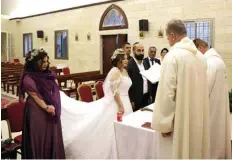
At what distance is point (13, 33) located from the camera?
48.3 ft

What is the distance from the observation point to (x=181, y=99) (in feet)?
7.06

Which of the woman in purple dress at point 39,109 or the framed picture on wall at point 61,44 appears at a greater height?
the framed picture on wall at point 61,44

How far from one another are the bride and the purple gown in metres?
0.51

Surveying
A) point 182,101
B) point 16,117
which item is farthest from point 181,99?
point 16,117

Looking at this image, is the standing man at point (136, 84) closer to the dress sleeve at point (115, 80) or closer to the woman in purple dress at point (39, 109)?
the dress sleeve at point (115, 80)

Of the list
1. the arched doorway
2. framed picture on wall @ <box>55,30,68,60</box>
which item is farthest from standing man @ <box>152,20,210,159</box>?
framed picture on wall @ <box>55,30,68,60</box>

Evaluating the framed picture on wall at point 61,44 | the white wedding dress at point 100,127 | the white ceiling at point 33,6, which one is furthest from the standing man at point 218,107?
the framed picture on wall at point 61,44

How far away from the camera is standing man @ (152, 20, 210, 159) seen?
215 centimetres

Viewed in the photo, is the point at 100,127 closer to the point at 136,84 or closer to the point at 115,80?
the point at 115,80

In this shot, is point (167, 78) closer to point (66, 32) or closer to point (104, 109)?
point (104, 109)

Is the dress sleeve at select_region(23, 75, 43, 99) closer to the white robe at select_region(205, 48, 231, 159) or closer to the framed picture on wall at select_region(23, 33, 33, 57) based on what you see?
the white robe at select_region(205, 48, 231, 159)

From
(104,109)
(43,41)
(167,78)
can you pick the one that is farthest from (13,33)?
(167,78)

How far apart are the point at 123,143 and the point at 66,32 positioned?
9.39 m

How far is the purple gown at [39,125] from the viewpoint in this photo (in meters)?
2.84
